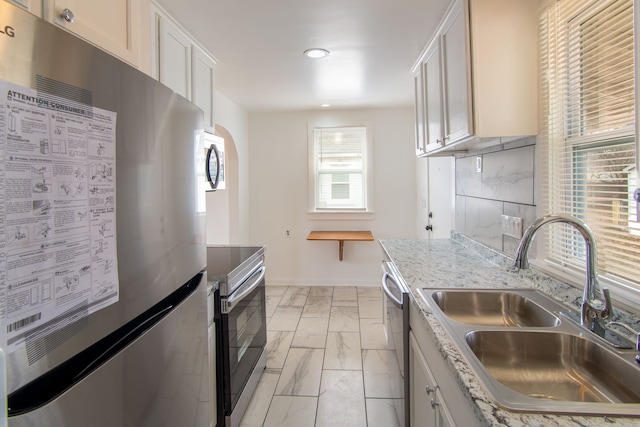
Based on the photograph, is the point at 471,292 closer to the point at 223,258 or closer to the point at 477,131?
the point at 477,131

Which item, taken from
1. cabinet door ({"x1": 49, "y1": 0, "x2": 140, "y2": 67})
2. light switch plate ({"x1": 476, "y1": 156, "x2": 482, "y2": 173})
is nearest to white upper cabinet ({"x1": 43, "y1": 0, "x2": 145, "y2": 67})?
cabinet door ({"x1": 49, "y1": 0, "x2": 140, "y2": 67})

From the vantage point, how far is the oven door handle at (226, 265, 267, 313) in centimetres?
179

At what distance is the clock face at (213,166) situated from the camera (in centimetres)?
246

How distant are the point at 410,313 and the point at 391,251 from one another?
2.90 ft

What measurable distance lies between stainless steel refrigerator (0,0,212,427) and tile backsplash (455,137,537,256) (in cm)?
163

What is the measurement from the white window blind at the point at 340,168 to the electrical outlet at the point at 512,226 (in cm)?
270

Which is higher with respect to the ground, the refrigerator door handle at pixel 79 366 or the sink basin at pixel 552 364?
the refrigerator door handle at pixel 79 366

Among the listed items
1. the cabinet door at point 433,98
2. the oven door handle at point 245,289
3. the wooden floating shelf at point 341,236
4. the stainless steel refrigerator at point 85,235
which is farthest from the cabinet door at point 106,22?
the wooden floating shelf at point 341,236

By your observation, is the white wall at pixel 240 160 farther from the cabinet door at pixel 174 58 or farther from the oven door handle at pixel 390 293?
the oven door handle at pixel 390 293

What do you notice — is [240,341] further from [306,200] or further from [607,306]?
[306,200]

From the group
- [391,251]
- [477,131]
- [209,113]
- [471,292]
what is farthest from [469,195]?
[209,113]

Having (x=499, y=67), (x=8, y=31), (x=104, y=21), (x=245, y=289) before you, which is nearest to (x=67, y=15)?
(x=104, y=21)

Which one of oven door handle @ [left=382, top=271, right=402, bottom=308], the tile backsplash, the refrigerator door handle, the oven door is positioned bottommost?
the oven door

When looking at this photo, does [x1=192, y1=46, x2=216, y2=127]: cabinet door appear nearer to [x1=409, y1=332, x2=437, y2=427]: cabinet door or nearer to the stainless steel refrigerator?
the stainless steel refrigerator
